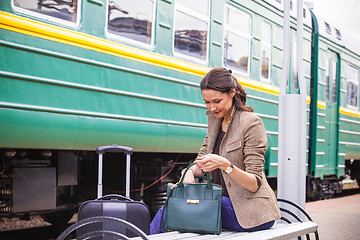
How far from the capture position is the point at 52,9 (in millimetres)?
4371

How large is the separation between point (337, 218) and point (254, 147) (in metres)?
5.08

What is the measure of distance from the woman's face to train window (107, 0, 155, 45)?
2246 millimetres

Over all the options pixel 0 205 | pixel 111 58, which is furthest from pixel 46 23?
pixel 0 205

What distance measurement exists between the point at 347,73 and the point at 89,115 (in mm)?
7908

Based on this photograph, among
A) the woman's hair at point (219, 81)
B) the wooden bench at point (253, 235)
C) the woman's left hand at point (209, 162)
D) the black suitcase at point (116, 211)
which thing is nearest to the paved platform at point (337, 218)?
the wooden bench at point (253, 235)

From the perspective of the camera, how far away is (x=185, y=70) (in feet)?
19.0

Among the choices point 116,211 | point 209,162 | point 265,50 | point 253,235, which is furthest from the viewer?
point 265,50

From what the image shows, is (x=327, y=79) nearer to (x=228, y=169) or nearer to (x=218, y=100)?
(x=218, y=100)

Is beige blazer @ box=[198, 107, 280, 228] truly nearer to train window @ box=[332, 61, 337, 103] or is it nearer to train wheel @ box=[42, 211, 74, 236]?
train wheel @ box=[42, 211, 74, 236]

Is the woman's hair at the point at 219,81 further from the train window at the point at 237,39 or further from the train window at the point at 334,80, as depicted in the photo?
the train window at the point at 334,80

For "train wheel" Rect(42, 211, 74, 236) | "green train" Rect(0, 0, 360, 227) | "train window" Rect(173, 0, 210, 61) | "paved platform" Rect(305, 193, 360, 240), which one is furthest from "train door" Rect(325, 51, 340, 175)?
"train wheel" Rect(42, 211, 74, 236)

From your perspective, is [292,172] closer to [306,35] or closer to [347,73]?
[306,35]

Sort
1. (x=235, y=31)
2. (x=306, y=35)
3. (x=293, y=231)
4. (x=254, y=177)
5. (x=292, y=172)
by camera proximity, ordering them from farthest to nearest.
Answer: (x=306, y=35) < (x=235, y=31) < (x=292, y=172) < (x=293, y=231) < (x=254, y=177)

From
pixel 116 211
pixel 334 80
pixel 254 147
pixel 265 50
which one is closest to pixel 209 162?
pixel 254 147
